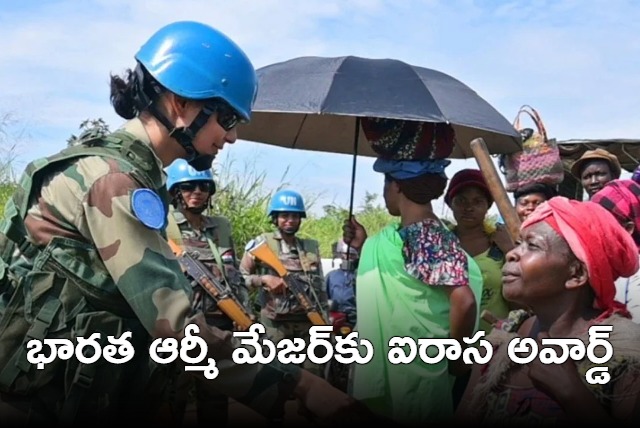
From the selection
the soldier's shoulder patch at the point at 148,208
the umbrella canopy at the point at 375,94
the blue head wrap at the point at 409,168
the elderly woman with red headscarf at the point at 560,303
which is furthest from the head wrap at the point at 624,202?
the soldier's shoulder patch at the point at 148,208

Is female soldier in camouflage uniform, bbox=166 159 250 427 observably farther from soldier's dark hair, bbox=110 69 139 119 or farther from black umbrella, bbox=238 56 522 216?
soldier's dark hair, bbox=110 69 139 119

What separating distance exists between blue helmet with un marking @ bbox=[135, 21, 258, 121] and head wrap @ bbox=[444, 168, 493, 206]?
6.91 feet

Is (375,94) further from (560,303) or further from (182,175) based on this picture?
(182,175)

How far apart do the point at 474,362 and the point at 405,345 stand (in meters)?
0.44

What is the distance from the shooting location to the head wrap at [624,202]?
161 inches

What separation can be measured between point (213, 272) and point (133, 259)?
340 centimetres

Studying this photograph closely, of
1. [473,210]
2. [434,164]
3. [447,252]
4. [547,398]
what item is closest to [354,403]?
[547,398]

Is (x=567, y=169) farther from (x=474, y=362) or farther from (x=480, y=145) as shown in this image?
(x=474, y=362)

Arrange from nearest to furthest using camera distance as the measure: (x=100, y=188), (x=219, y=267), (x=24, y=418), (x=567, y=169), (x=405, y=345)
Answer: (x=100, y=188)
(x=24, y=418)
(x=405, y=345)
(x=219, y=267)
(x=567, y=169)

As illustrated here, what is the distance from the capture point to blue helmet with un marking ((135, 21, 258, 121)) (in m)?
2.48

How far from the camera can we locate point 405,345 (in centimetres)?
324

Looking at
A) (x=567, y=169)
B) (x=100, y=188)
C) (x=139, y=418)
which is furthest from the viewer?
(x=567, y=169)

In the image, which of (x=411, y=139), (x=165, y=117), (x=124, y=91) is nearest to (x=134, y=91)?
(x=124, y=91)

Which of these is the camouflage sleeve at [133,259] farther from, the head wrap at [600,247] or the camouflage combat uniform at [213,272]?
the camouflage combat uniform at [213,272]
